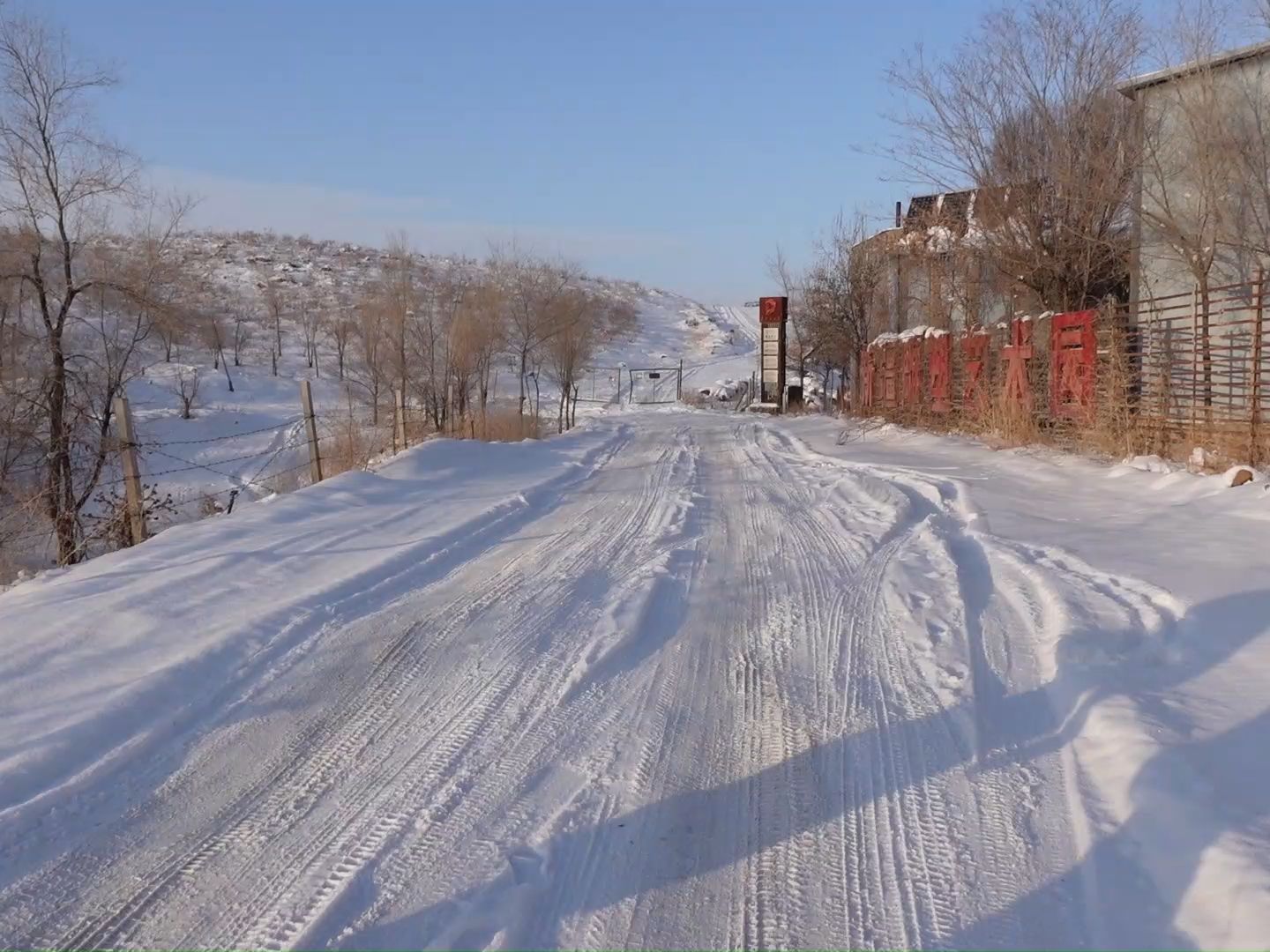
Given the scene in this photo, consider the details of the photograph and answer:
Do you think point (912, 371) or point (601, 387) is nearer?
point (912, 371)

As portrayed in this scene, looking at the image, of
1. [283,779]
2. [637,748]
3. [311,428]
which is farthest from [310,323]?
[637,748]

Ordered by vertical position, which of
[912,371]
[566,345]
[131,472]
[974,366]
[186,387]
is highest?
[566,345]

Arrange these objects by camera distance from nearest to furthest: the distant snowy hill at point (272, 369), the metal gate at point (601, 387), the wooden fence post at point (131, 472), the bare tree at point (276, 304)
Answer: the wooden fence post at point (131, 472) < the distant snowy hill at point (272, 369) < the bare tree at point (276, 304) < the metal gate at point (601, 387)

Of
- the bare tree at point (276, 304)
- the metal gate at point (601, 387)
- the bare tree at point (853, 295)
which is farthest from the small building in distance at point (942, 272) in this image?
the bare tree at point (276, 304)

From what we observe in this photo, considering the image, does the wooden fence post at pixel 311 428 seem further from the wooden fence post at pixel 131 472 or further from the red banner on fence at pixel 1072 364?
the red banner on fence at pixel 1072 364

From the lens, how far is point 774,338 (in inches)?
1748

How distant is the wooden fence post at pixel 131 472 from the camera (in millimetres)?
9344

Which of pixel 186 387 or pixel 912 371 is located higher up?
pixel 186 387

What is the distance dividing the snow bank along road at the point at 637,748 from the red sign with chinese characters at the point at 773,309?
36368 millimetres

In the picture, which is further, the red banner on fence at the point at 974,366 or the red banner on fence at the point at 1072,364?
the red banner on fence at the point at 974,366

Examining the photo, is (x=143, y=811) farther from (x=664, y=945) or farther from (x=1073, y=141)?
(x=1073, y=141)

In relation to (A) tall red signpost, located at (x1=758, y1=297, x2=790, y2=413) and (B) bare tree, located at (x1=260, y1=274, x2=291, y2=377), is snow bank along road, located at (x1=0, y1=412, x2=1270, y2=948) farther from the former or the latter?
(B) bare tree, located at (x1=260, y1=274, x2=291, y2=377)

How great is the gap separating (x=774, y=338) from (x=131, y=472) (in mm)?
37482

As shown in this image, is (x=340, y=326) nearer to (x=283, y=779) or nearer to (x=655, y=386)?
(x=655, y=386)
